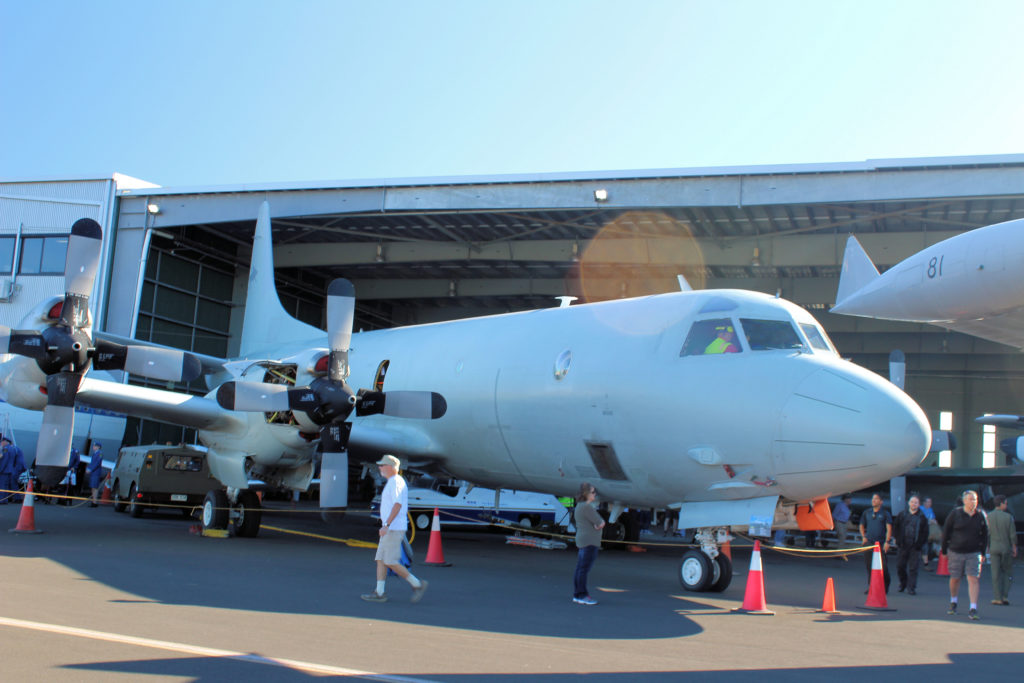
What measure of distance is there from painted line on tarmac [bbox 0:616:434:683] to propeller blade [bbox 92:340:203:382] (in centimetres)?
619

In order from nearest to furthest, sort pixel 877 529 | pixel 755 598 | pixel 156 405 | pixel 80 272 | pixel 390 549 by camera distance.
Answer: pixel 390 549, pixel 755 598, pixel 877 529, pixel 80 272, pixel 156 405

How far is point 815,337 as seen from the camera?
33.6 ft

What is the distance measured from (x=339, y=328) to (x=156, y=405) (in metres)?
3.25

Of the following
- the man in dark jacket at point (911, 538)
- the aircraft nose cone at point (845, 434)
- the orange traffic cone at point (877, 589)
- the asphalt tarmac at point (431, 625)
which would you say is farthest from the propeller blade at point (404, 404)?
the man in dark jacket at point (911, 538)

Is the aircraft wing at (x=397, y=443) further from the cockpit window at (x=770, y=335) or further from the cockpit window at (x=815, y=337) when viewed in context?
the cockpit window at (x=815, y=337)

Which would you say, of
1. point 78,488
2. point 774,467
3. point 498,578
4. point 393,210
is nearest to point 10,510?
point 78,488

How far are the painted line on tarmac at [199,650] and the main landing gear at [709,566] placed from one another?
5.47 metres

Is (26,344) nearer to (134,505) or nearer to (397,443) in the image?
(397,443)

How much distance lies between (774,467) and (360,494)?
26.8 m

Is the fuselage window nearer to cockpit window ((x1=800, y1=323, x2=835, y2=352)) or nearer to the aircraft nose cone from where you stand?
cockpit window ((x1=800, y1=323, x2=835, y2=352))

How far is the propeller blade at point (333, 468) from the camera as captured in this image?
12.5m

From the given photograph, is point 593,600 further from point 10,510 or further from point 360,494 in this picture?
point 360,494

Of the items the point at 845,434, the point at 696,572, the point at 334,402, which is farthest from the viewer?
the point at 334,402

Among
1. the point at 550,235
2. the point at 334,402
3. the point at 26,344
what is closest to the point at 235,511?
the point at 334,402
